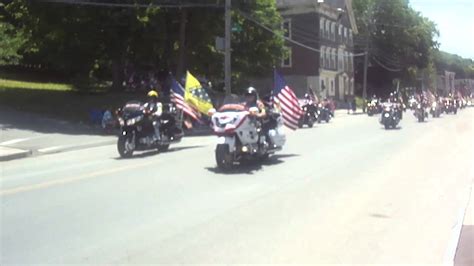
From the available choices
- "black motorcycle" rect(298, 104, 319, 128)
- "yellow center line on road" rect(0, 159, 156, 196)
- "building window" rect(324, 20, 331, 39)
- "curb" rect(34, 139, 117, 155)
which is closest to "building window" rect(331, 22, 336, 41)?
"building window" rect(324, 20, 331, 39)

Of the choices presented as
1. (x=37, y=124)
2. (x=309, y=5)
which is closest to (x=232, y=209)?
(x=37, y=124)

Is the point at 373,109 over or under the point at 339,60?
under

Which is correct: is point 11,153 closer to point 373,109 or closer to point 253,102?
point 253,102

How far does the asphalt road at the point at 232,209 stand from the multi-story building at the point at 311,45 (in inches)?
1903

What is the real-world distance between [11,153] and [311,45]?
162 ft

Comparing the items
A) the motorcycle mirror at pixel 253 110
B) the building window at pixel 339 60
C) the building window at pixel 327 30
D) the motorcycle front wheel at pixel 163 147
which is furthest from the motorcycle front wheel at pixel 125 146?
the building window at pixel 339 60

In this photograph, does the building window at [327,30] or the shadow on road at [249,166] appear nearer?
the shadow on road at [249,166]

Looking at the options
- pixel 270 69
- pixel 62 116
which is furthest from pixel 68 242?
pixel 270 69

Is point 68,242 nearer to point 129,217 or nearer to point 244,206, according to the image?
point 129,217

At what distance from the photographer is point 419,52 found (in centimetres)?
8969

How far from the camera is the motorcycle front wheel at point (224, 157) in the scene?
568 inches

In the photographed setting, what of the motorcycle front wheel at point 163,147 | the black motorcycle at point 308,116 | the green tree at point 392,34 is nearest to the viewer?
the motorcycle front wheel at point 163,147

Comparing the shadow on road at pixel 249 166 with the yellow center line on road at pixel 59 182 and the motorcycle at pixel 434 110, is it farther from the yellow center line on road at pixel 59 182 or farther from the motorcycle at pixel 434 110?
the motorcycle at pixel 434 110

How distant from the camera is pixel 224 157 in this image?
14.5m
